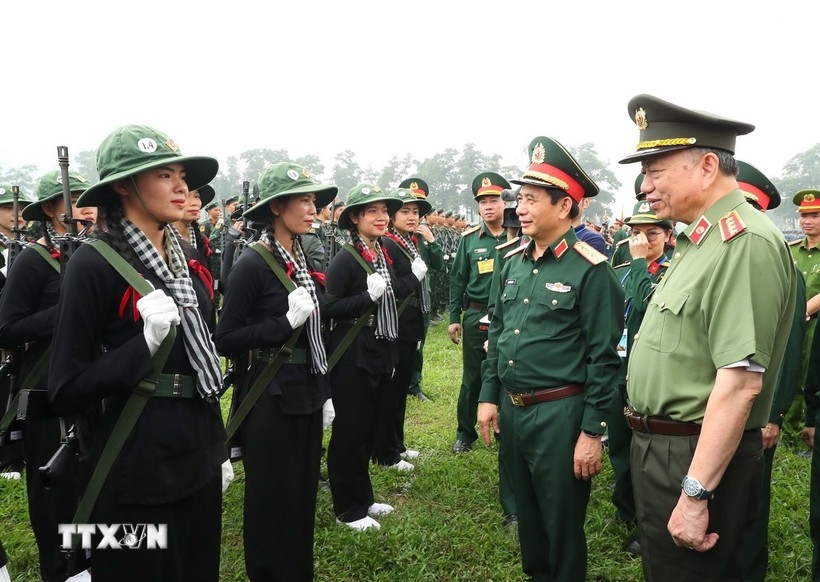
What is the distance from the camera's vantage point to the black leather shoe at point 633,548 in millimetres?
3758

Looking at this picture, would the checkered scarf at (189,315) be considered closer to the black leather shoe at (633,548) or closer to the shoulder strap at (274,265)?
the shoulder strap at (274,265)

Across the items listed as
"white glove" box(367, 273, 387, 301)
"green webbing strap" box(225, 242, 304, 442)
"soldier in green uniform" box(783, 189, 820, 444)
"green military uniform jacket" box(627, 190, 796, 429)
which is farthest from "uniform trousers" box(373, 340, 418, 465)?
"soldier in green uniform" box(783, 189, 820, 444)

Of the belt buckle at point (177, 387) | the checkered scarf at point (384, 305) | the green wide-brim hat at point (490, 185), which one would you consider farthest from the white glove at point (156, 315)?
the green wide-brim hat at point (490, 185)

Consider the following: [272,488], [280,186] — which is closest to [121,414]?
[272,488]

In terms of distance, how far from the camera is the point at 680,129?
215cm

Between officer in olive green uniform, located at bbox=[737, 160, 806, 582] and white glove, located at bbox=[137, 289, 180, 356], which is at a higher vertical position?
white glove, located at bbox=[137, 289, 180, 356]

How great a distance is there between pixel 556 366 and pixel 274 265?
1519 millimetres

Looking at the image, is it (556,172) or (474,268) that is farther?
(474,268)

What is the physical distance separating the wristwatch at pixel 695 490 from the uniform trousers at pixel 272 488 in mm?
1838

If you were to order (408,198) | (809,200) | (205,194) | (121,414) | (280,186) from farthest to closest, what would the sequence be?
1. (408,198)
2. (809,200)
3. (205,194)
4. (280,186)
5. (121,414)

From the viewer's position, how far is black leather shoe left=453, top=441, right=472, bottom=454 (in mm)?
5543

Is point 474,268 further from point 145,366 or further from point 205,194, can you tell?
point 145,366

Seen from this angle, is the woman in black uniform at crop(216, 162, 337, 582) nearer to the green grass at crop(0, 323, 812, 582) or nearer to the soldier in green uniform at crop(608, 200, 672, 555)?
the green grass at crop(0, 323, 812, 582)

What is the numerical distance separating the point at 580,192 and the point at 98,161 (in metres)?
2.24
